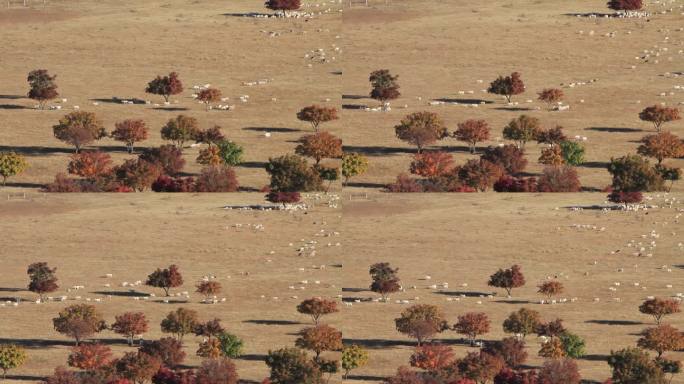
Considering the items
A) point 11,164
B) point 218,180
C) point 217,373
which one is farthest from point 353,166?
point 11,164

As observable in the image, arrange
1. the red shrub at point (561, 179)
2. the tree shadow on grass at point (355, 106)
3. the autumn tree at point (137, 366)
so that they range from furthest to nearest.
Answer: the tree shadow on grass at point (355, 106), the red shrub at point (561, 179), the autumn tree at point (137, 366)

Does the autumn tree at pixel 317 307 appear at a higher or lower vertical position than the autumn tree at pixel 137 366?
higher

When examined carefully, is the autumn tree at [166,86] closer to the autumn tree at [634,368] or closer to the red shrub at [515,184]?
the red shrub at [515,184]

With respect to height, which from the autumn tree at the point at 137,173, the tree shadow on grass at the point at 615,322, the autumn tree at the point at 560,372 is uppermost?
the autumn tree at the point at 137,173

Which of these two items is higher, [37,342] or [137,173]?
[137,173]

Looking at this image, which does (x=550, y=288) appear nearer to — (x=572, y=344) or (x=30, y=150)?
(x=572, y=344)

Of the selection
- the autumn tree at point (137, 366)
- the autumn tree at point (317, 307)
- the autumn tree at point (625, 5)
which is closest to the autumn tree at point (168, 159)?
the autumn tree at point (317, 307)

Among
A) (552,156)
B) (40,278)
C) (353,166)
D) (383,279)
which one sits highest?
(353,166)

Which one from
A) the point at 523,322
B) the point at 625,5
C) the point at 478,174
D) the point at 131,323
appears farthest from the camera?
the point at 625,5
